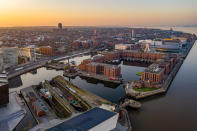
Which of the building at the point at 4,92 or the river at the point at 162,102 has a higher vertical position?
the building at the point at 4,92

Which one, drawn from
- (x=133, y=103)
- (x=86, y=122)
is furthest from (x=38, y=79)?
(x=86, y=122)

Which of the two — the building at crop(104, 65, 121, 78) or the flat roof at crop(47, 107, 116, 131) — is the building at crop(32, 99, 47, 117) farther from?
the building at crop(104, 65, 121, 78)

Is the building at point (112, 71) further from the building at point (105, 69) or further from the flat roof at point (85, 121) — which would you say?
the flat roof at point (85, 121)

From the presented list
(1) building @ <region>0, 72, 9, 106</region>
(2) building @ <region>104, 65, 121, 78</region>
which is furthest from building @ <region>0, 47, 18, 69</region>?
(2) building @ <region>104, 65, 121, 78</region>

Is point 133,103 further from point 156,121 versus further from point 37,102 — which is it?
point 37,102

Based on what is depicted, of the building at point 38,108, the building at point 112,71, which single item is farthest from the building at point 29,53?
the building at point 38,108
